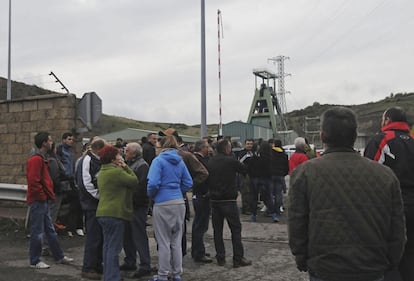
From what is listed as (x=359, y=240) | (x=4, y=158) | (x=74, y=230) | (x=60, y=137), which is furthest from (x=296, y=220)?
(x=4, y=158)

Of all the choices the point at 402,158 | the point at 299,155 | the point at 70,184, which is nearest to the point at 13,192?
the point at 70,184

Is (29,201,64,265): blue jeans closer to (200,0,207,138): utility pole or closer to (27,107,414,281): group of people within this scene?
(27,107,414,281): group of people

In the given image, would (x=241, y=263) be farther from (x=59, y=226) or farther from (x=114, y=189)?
(x=59, y=226)

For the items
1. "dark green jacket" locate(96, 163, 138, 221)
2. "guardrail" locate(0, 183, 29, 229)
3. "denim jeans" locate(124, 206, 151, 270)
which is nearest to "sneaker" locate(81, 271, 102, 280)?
"denim jeans" locate(124, 206, 151, 270)

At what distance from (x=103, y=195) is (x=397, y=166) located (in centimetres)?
342

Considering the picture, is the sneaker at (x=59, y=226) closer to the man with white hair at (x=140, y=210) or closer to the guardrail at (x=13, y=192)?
the guardrail at (x=13, y=192)

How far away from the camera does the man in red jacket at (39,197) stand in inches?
257

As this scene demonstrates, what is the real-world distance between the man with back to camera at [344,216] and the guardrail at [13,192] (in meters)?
7.45

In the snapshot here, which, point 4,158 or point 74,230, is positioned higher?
point 4,158

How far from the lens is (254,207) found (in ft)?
34.3

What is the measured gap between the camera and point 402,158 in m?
4.11

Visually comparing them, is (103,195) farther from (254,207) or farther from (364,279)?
(254,207)

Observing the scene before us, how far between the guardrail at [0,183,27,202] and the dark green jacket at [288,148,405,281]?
7.44m

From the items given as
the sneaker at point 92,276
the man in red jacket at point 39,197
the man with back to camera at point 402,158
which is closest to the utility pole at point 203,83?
the man in red jacket at point 39,197
